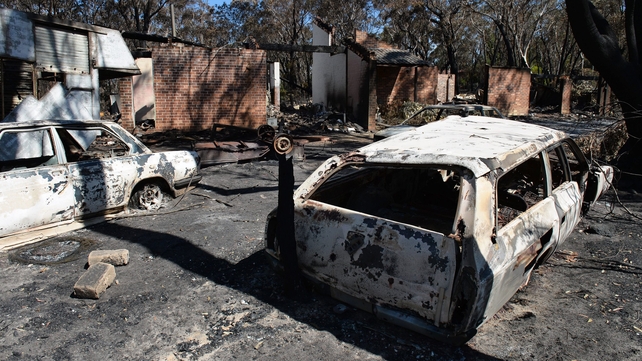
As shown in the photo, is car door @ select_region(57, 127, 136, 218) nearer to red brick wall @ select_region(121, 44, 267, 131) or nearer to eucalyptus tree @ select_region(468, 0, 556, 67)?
red brick wall @ select_region(121, 44, 267, 131)

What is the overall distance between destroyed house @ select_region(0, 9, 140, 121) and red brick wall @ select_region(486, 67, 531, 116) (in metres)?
17.3

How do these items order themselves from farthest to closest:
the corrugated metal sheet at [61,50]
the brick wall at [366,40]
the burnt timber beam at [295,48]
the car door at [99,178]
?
the brick wall at [366,40] < the burnt timber beam at [295,48] < the corrugated metal sheet at [61,50] < the car door at [99,178]

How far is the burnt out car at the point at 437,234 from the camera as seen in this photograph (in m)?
Answer: 2.93

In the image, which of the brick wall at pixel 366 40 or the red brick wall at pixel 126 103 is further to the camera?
the brick wall at pixel 366 40

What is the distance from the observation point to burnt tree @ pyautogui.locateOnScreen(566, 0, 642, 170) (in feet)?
25.9

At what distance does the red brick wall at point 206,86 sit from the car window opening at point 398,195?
11.2m

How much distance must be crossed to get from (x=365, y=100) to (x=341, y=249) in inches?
588

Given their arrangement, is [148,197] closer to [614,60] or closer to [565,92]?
[614,60]

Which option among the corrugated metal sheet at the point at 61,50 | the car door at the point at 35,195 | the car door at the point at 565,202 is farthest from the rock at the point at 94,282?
the corrugated metal sheet at the point at 61,50

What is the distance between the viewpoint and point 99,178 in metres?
5.55

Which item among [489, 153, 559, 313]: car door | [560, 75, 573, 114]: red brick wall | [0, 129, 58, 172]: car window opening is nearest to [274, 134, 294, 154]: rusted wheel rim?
[489, 153, 559, 313]: car door

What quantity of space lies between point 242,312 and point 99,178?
291cm

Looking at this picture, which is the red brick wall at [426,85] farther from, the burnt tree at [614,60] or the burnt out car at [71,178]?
the burnt out car at [71,178]

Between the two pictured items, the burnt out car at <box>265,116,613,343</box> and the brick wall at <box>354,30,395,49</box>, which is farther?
the brick wall at <box>354,30,395,49</box>
